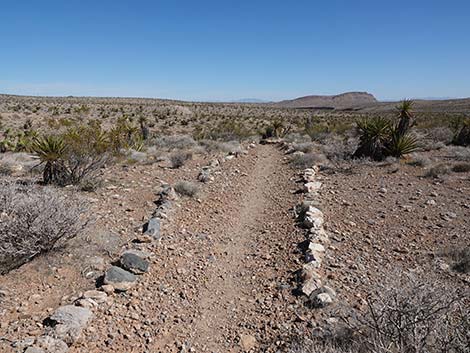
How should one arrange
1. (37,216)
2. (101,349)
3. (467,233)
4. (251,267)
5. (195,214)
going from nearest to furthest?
(101,349)
(37,216)
(251,267)
(467,233)
(195,214)

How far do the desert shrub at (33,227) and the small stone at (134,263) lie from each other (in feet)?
2.83

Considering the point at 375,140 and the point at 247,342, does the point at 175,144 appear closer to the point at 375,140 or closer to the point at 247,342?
the point at 375,140

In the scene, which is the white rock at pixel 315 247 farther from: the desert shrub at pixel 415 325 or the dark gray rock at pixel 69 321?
the dark gray rock at pixel 69 321

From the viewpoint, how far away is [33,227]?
4.79m

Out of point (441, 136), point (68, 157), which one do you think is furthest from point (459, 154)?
point (68, 157)

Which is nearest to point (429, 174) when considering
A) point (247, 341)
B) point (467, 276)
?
point (467, 276)

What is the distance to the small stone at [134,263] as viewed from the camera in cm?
499

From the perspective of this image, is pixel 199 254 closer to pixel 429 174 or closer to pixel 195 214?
pixel 195 214

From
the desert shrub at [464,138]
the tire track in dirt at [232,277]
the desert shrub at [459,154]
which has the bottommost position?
the tire track in dirt at [232,277]

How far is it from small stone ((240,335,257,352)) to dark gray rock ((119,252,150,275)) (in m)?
1.77

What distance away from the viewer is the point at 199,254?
580 cm

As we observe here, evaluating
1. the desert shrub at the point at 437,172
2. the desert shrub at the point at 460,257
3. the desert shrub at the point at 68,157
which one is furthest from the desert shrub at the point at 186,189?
the desert shrub at the point at 437,172

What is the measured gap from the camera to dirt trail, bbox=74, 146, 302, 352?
3906 millimetres

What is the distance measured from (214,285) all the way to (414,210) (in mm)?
4836
